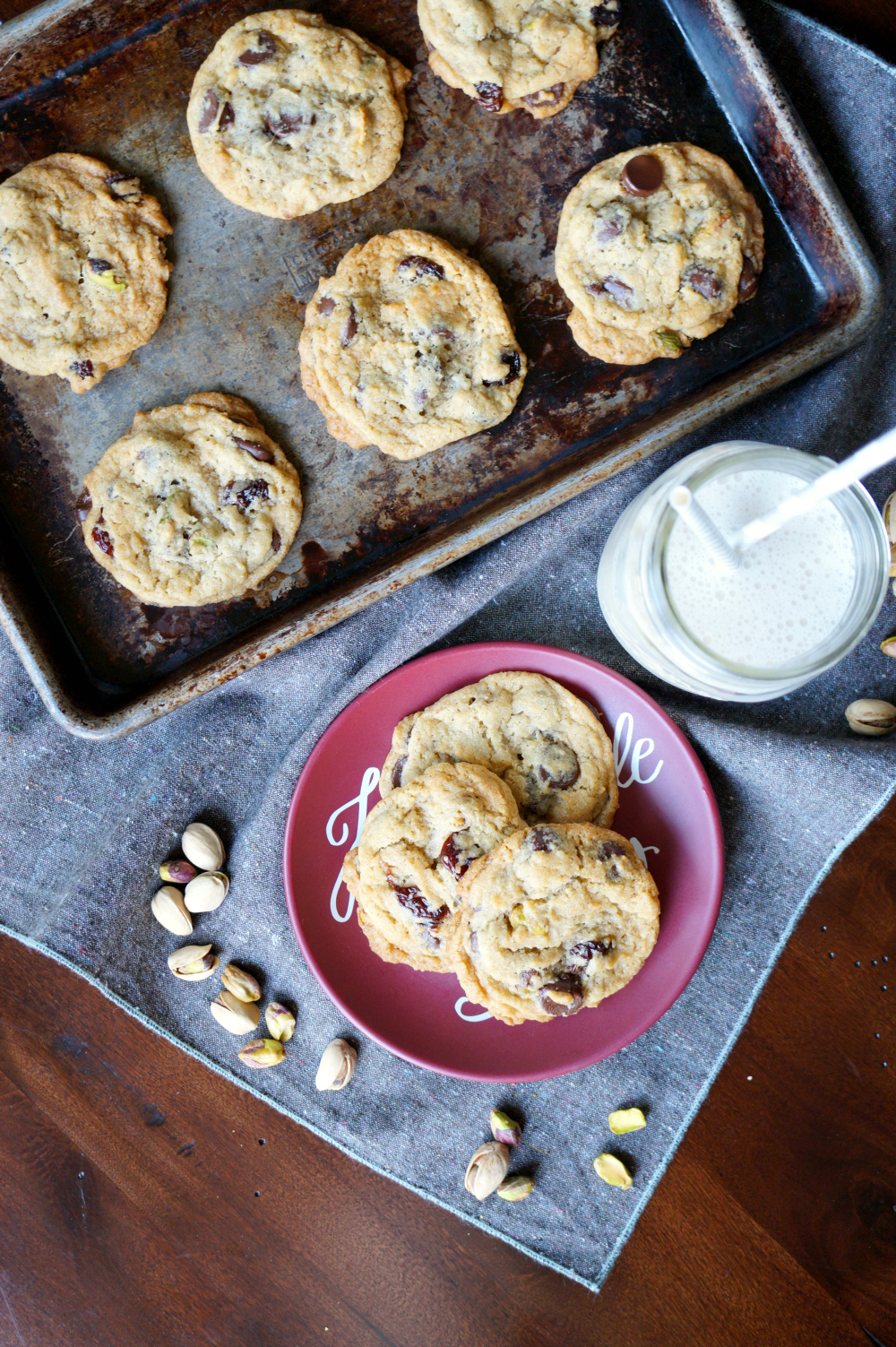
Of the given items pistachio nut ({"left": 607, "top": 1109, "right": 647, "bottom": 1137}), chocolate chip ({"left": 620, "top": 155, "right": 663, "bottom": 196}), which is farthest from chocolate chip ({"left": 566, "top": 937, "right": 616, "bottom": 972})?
chocolate chip ({"left": 620, "top": 155, "right": 663, "bottom": 196})

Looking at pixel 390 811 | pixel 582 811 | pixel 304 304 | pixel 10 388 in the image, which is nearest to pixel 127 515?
pixel 10 388

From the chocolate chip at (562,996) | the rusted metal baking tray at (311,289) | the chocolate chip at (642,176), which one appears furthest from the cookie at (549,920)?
the chocolate chip at (642,176)

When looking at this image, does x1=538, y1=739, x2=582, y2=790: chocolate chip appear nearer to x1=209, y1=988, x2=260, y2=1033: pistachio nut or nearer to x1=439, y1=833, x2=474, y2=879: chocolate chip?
x1=439, y1=833, x2=474, y2=879: chocolate chip

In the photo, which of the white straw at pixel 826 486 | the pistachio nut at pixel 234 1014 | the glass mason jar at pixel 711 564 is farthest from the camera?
the pistachio nut at pixel 234 1014

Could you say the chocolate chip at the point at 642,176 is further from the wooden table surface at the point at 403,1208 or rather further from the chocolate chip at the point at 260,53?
the wooden table surface at the point at 403,1208

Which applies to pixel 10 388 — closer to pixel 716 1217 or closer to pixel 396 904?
pixel 396 904

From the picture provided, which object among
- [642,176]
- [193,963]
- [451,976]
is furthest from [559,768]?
[642,176]

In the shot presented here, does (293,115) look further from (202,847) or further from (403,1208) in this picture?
(403,1208)
